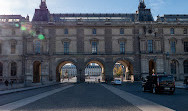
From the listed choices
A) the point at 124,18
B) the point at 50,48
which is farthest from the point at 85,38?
the point at 124,18

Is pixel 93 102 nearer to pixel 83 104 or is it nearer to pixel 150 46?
pixel 83 104

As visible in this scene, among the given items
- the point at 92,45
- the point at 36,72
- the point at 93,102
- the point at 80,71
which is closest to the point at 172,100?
the point at 93,102

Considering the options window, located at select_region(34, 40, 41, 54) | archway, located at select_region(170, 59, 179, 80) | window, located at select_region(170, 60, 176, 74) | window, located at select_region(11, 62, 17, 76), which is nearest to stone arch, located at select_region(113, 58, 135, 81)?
archway, located at select_region(170, 59, 179, 80)

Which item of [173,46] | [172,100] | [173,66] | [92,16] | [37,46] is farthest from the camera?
[92,16]

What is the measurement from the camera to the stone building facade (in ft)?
159

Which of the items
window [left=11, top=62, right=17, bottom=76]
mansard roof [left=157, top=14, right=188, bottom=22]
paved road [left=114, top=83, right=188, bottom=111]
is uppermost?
mansard roof [left=157, top=14, right=188, bottom=22]

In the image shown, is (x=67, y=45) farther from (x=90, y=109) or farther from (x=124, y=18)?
(x=90, y=109)

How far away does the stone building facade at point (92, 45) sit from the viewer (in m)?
48.3

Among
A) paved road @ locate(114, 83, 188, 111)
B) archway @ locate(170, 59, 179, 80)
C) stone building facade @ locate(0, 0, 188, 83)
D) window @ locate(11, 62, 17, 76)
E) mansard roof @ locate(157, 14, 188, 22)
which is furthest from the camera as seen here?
mansard roof @ locate(157, 14, 188, 22)

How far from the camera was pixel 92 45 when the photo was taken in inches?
1945

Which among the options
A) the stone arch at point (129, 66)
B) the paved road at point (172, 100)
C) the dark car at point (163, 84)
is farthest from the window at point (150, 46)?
the paved road at point (172, 100)

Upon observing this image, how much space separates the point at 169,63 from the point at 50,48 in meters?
30.8

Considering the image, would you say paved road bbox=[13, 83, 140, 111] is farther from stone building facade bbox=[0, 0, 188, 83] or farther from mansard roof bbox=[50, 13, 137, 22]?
mansard roof bbox=[50, 13, 137, 22]

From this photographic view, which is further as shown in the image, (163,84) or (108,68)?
(108,68)
